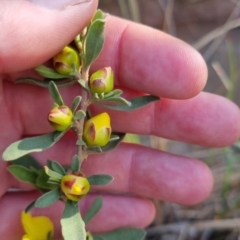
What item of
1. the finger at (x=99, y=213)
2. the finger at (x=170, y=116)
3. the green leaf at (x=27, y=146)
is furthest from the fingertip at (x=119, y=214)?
the green leaf at (x=27, y=146)

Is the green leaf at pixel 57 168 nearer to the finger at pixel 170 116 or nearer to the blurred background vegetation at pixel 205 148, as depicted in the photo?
the finger at pixel 170 116

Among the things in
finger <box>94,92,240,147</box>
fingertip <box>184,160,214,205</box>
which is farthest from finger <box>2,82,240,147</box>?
fingertip <box>184,160,214,205</box>

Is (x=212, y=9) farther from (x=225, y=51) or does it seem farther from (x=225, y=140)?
(x=225, y=140)

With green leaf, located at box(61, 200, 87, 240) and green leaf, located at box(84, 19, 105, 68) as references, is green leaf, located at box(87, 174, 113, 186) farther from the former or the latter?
green leaf, located at box(84, 19, 105, 68)

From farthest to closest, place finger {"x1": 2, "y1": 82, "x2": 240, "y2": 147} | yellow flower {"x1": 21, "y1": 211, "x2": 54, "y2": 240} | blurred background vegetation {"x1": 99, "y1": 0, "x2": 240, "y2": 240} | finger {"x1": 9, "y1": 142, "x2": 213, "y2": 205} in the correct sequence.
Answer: blurred background vegetation {"x1": 99, "y1": 0, "x2": 240, "y2": 240} → finger {"x1": 9, "y1": 142, "x2": 213, "y2": 205} → finger {"x1": 2, "y1": 82, "x2": 240, "y2": 147} → yellow flower {"x1": 21, "y1": 211, "x2": 54, "y2": 240}

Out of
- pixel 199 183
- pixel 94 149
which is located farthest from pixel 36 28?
pixel 199 183

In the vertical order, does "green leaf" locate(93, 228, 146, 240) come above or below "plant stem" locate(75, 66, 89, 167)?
below
